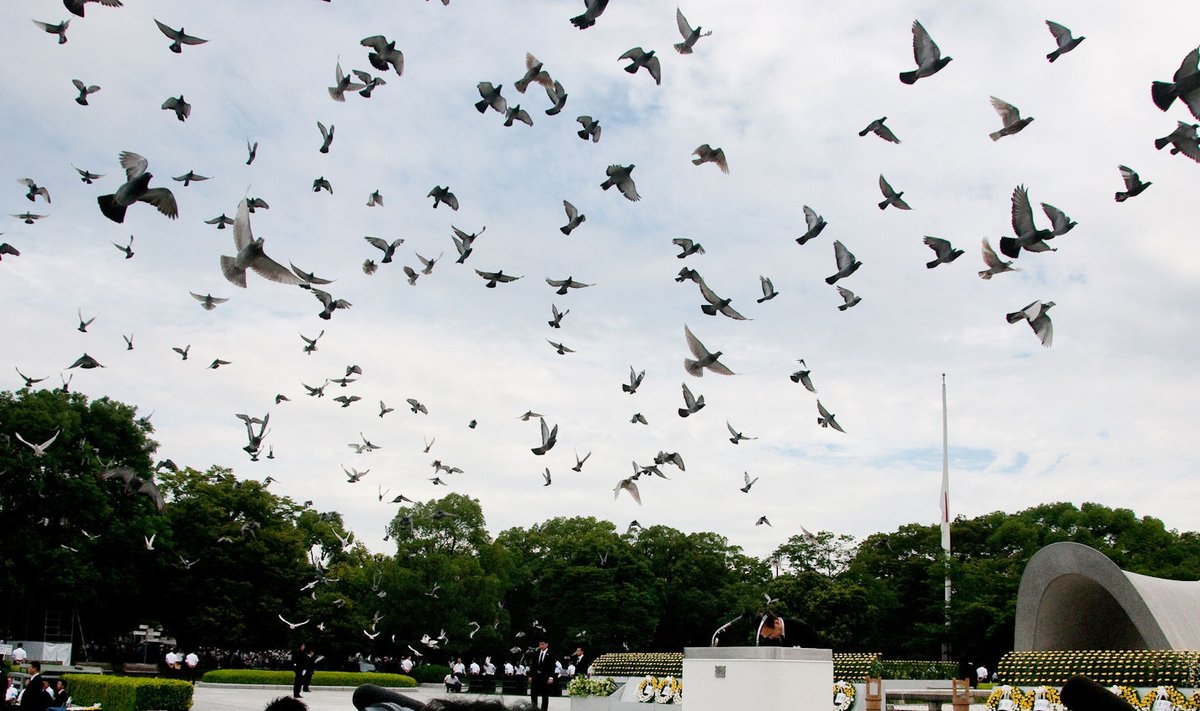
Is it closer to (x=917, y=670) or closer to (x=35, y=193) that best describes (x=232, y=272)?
(x=35, y=193)

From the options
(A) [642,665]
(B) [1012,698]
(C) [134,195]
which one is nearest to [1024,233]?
(C) [134,195]

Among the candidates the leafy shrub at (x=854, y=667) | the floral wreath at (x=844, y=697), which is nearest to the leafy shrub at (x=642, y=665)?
the leafy shrub at (x=854, y=667)

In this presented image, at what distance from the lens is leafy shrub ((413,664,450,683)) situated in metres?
50.7

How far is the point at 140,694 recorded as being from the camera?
70.0 feet

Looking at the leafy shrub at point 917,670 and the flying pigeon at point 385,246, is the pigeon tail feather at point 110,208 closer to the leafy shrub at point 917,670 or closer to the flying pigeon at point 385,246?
the flying pigeon at point 385,246

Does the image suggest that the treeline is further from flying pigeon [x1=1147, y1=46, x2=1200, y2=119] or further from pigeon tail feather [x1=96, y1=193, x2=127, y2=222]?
flying pigeon [x1=1147, y1=46, x2=1200, y2=119]

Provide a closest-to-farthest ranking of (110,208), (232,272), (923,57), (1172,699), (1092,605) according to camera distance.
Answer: (110,208), (232,272), (923,57), (1172,699), (1092,605)

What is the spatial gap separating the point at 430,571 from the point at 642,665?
2868cm

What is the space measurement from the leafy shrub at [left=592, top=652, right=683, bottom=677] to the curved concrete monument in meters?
12.0

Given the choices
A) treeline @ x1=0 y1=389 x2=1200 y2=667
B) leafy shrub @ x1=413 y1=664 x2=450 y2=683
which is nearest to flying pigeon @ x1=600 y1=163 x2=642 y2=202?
treeline @ x1=0 y1=389 x2=1200 y2=667

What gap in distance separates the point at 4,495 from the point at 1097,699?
47.0 metres

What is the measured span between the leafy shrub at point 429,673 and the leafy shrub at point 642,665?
A: 19.1m

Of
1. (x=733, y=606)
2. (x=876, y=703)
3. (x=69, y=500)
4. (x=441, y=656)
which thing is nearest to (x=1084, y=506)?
(x=733, y=606)

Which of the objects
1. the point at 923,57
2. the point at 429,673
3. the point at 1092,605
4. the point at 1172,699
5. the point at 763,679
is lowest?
the point at 429,673
